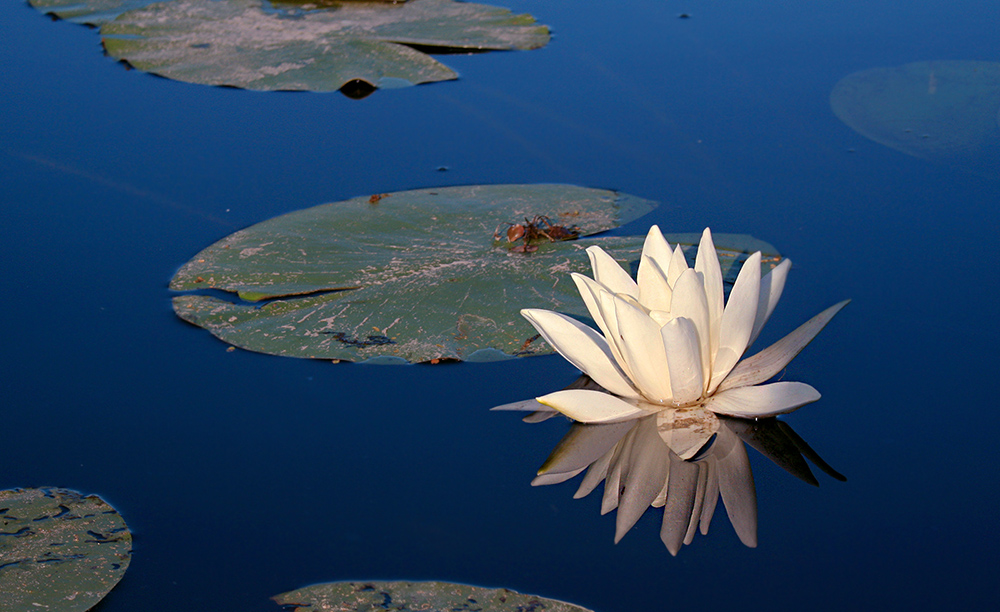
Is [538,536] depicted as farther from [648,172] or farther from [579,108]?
[579,108]

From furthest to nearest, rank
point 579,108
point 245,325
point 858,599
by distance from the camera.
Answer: point 579,108, point 245,325, point 858,599

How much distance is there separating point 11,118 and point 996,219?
427 centimetres

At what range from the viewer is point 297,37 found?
15.5 ft

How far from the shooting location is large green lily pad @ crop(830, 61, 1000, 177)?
345 centimetres

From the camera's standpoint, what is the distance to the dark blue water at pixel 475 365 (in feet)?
5.51

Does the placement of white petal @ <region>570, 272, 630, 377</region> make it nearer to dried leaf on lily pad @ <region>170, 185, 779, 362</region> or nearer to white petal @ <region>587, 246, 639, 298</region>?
white petal @ <region>587, 246, 639, 298</region>

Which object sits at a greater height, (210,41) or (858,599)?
(210,41)

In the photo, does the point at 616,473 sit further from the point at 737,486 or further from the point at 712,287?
the point at 712,287

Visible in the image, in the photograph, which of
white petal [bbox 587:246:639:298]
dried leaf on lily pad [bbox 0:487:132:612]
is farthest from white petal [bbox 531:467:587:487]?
dried leaf on lily pad [bbox 0:487:132:612]

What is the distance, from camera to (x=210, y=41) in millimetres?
4789

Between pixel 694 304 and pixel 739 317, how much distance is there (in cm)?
14

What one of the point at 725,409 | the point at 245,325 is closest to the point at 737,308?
the point at 725,409

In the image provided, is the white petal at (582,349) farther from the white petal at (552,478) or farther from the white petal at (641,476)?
the white petal at (552,478)

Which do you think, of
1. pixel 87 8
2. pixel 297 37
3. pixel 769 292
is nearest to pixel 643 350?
pixel 769 292
